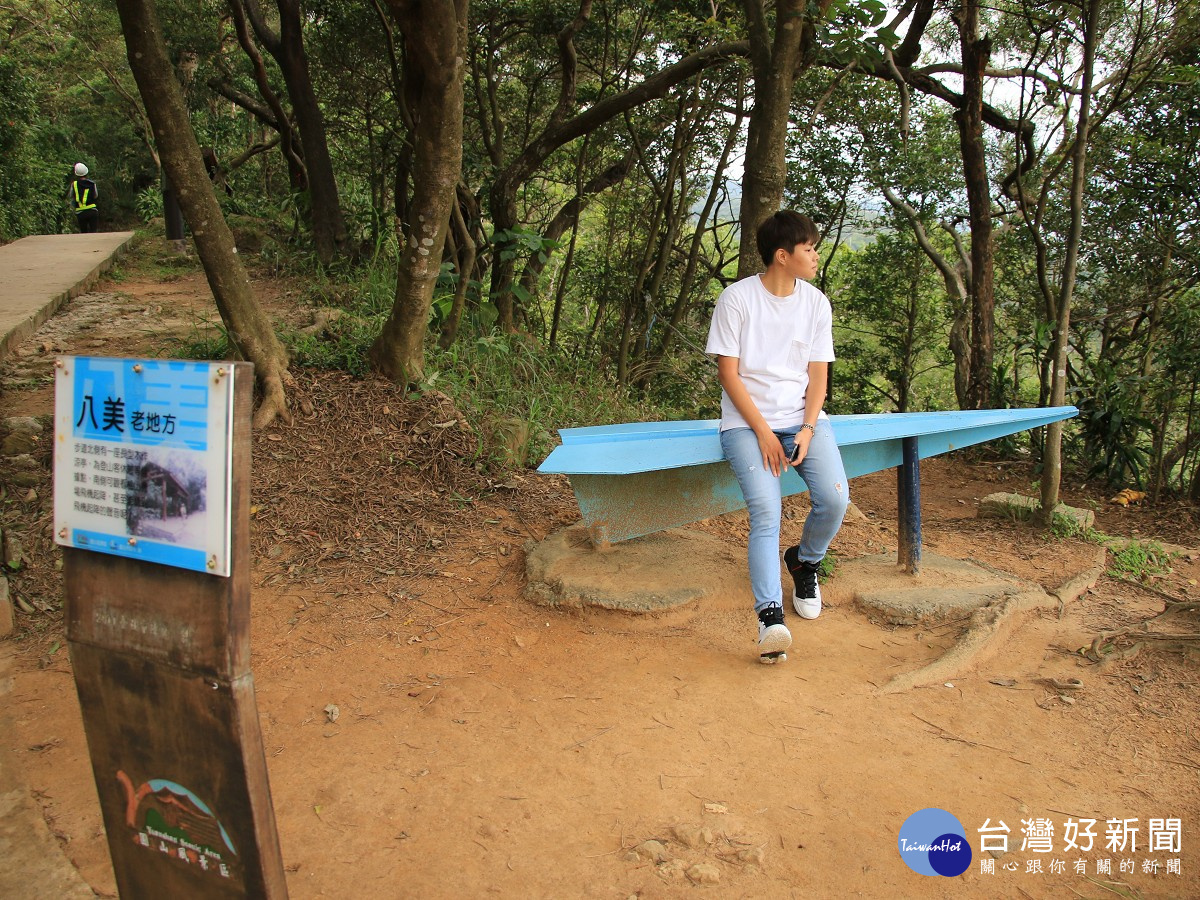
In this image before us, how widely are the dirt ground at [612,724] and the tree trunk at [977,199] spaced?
153 inches

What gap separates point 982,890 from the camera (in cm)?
221

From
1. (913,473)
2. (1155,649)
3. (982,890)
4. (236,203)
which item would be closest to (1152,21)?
(913,473)

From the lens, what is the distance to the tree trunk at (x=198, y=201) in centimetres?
445

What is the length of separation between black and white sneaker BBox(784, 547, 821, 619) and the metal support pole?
56cm

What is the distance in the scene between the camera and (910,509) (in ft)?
12.9

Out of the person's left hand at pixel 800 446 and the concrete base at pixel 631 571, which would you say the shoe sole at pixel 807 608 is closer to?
the concrete base at pixel 631 571

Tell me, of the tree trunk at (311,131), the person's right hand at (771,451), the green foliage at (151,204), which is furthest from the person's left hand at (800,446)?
the green foliage at (151,204)

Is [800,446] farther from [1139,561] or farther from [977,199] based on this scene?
[977,199]

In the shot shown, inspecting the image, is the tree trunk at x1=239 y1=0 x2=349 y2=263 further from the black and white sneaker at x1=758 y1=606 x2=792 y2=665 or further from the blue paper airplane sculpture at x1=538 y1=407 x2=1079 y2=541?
the black and white sneaker at x1=758 y1=606 x2=792 y2=665

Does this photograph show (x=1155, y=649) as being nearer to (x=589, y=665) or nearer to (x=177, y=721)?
(x=589, y=665)

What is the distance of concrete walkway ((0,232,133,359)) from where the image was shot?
6.24m

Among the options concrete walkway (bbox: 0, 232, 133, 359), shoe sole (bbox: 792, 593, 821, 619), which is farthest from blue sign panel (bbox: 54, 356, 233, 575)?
concrete walkway (bbox: 0, 232, 133, 359)
